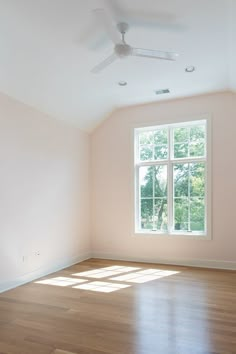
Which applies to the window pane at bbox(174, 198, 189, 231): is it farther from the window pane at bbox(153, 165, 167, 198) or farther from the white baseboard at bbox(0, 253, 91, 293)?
the white baseboard at bbox(0, 253, 91, 293)

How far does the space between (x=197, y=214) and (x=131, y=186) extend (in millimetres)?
1311

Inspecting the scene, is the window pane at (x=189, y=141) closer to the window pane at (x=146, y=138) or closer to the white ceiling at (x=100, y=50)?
the window pane at (x=146, y=138)

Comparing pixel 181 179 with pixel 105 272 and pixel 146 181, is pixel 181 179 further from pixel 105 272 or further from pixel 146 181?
pixel 105 272

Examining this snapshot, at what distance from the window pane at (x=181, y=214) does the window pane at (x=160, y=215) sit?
18cm

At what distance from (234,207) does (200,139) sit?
130cm

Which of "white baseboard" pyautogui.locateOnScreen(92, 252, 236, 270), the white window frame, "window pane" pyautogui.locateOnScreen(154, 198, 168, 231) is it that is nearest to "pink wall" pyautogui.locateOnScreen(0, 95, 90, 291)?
"white baseboard" pyautogui.locateOnScreen(92, 252, 236, 270)

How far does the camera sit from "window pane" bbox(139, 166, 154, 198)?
5211 millimetres

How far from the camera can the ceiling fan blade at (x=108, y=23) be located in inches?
98.6

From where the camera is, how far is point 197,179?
191 inches

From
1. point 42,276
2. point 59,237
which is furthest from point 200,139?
point 42,276

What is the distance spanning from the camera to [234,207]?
449cm

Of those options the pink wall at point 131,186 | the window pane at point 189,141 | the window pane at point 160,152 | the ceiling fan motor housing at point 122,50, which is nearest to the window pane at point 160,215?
the pink wall at point 131,186

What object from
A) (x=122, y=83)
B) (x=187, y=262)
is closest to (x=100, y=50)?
(x=122, y=83)

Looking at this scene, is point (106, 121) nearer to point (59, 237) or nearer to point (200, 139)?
point (200, 139)
